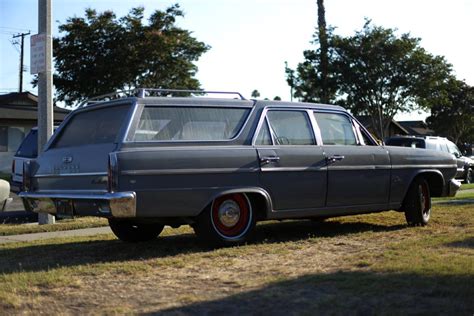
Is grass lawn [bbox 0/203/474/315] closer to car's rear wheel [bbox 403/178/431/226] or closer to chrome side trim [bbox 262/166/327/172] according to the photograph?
car's rear wheel [bbox 403/178/431/226]

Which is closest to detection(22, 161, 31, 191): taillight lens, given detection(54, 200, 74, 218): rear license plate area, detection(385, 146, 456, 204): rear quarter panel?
detection(54, 200, 74, 218): rear license plate area

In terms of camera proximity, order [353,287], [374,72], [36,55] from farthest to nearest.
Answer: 1. [374,72]
2. [36,55]
3. [353,287]

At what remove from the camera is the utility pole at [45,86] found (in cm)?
1066

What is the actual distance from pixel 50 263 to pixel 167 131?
1891mm

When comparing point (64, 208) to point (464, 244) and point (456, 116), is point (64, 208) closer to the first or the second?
point (464, 244)

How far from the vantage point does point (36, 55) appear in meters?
10.8

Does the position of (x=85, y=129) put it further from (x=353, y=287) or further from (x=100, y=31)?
(x=100, y=31)

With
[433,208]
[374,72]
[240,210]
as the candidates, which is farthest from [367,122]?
[240,210]

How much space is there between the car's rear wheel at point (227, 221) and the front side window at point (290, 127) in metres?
0.91

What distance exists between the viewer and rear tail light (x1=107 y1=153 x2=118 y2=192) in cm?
630

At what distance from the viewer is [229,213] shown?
714 cm

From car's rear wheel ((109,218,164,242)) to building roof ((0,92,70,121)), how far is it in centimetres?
2027

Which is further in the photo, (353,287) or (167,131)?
(167,131)

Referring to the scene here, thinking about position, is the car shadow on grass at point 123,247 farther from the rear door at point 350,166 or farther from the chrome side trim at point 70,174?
the chrome side trim at point 70,174
